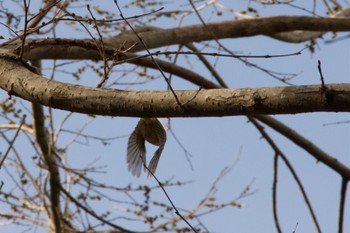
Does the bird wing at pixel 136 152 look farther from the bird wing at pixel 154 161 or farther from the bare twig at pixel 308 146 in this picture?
the bare twig at pixel 308 146

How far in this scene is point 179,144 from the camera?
4.16m

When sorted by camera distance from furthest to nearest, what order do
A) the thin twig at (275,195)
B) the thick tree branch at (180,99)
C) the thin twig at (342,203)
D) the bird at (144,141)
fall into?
the thin twig at (275,195)
the thin twig at (342,203)
the bird at (144,141)
the thick tree branch at (180,99)

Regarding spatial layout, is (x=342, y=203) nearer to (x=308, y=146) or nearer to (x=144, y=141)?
(x=308, y=146)

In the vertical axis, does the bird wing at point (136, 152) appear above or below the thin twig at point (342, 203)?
below

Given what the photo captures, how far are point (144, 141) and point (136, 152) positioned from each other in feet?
0.21

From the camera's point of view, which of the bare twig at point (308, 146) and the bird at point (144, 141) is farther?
the bare twig at point (308, 146)

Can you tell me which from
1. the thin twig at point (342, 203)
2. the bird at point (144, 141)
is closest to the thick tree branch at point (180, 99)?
the bird at point (144, 141)

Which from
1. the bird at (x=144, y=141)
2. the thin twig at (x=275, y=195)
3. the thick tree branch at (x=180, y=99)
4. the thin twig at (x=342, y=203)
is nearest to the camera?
the thick tree branch at (x=180, y=99)

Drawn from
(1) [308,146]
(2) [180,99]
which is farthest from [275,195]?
(2) [180,99]

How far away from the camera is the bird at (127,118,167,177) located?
1935mm

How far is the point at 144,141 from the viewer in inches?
79.6

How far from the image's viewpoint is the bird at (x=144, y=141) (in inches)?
76.2

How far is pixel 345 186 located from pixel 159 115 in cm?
218

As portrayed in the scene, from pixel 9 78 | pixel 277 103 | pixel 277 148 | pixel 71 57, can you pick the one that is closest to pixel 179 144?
pixel 277 148
